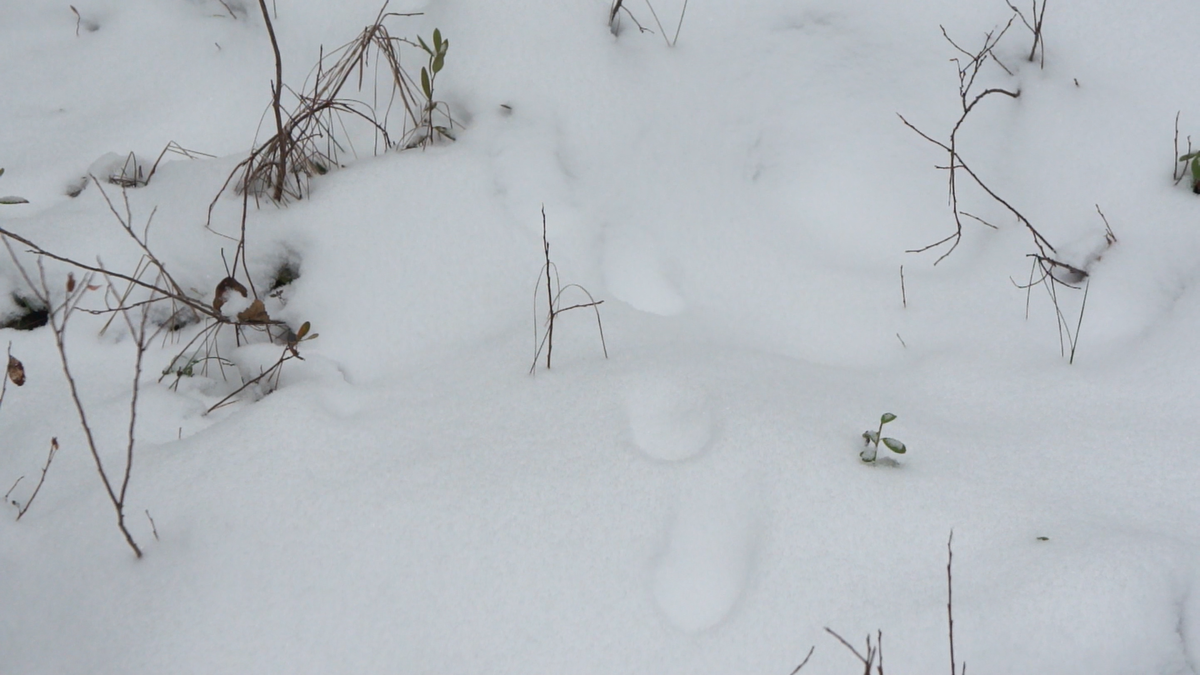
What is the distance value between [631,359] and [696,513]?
37cm

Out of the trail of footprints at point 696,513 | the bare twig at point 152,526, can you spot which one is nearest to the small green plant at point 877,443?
the trail of footprints at point 696,513

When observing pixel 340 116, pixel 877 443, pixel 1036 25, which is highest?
pixel 1036 25

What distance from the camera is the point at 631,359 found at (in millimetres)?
1500

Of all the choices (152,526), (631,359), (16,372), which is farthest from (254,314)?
(631,359)

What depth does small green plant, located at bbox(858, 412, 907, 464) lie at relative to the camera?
124 centimetres

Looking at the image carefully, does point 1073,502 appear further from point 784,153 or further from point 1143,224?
point 784,153

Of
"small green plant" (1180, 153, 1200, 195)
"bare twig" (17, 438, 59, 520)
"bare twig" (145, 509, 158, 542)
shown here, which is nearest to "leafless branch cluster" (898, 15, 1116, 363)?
"small green plant" (1180, 153, 1200, 195)

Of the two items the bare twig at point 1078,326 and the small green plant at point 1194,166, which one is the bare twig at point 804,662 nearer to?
the bare twig at point 1078,326

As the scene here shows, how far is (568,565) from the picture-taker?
1132 millimetres

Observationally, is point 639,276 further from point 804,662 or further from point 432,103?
point 804,662

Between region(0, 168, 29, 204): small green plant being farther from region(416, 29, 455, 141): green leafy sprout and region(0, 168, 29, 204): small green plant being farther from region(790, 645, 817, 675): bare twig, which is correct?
region(790, 645, 817, 675): bare twig

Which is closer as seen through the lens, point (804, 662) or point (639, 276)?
point (804, 662)

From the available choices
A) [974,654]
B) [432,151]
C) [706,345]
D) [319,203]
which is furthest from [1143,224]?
[319,203]

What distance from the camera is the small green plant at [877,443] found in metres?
1.24
